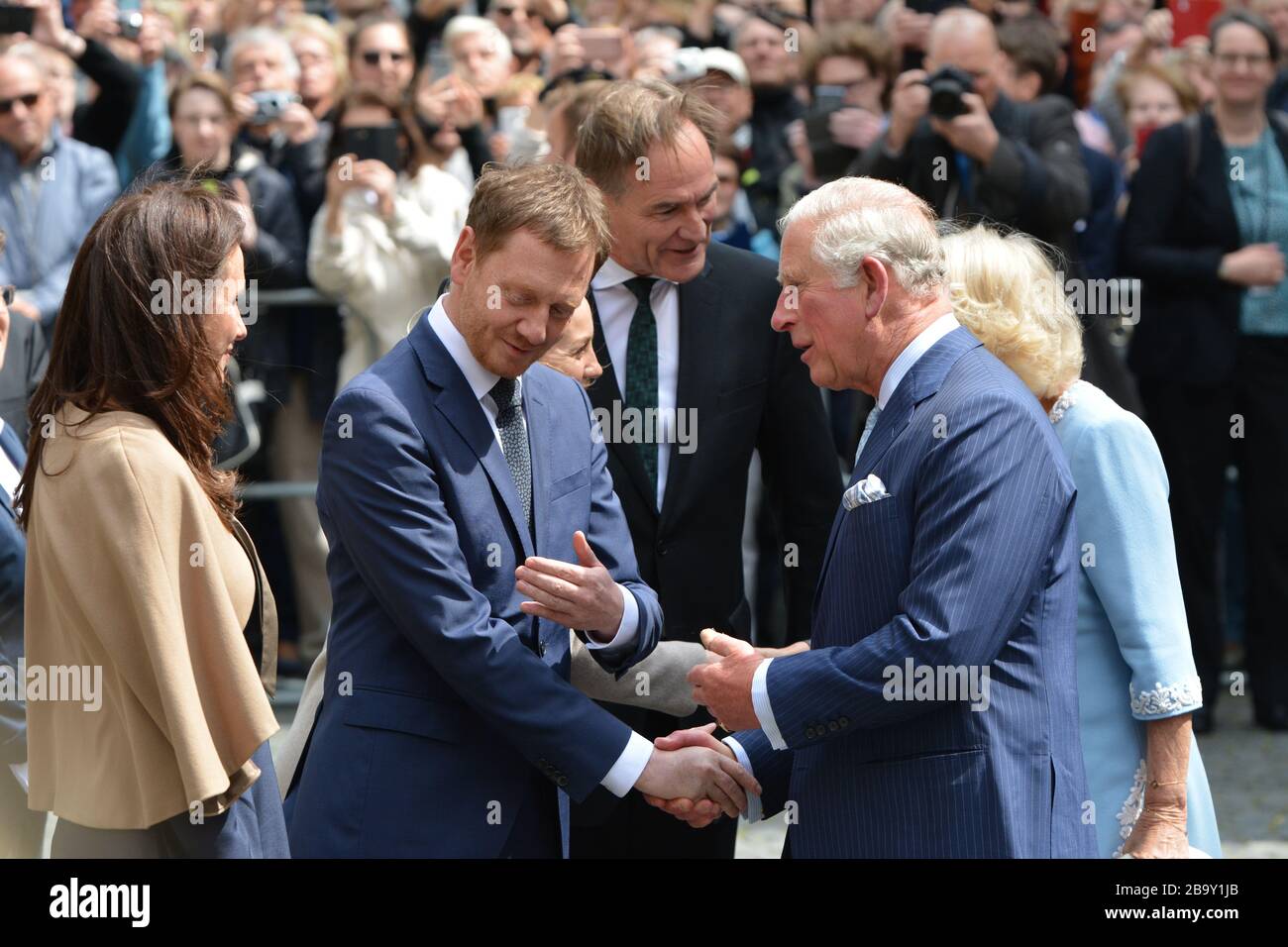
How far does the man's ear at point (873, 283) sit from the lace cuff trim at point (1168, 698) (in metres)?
0.95

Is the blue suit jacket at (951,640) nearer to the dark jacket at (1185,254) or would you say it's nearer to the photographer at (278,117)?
the dark jacket at (1185,254)

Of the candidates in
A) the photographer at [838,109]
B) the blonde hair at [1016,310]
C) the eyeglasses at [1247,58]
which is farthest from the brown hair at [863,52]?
the blonde hair at [1016,310]

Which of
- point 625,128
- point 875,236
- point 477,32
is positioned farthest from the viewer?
point 477,32

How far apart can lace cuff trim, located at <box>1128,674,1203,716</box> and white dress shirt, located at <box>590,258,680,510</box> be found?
1.30 metres

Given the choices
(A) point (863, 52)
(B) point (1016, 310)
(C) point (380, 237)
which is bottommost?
(B) point (1016, 310)

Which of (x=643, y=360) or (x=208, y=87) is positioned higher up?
(x=208, y=87)

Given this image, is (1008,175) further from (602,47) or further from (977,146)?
(602,47)

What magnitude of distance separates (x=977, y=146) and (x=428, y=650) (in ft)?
12.8

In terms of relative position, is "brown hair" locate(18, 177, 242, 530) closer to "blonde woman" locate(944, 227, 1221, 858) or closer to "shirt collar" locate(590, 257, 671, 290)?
"shirt collar" locate(590, 257, 671, 290)

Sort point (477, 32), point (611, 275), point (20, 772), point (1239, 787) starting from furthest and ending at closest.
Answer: point (477, 32) < point (1239, 787) < point (611, 275) < point (20, 772)

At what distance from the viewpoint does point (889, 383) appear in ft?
10.1

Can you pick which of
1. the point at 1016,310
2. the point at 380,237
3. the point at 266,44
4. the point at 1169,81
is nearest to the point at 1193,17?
the point at 1169,81

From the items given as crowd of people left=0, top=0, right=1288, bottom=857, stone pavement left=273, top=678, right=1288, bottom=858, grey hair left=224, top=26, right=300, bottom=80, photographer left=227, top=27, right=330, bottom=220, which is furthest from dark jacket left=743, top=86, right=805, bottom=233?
crowd of people left=0, top=0, right=1288, bottom=857

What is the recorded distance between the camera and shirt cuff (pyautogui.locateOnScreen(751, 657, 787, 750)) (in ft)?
9.84
